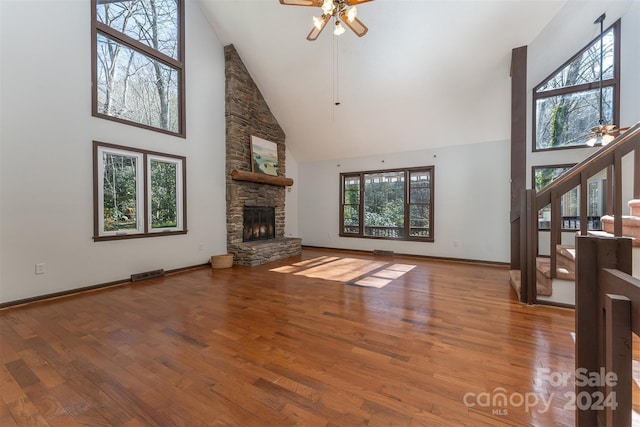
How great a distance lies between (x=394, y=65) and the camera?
4.89m

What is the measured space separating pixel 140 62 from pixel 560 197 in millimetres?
6362

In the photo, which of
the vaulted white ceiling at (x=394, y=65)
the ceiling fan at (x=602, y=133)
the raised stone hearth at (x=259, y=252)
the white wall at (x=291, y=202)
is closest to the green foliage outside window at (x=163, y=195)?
the raised stone hearth at (x=259, y=252)

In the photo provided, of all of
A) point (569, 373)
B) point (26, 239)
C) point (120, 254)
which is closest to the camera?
point (569, 373)

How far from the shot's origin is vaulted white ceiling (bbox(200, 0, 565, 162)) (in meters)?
4.08

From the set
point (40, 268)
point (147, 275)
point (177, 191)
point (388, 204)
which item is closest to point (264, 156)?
point (177, 191)

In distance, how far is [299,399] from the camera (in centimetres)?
158

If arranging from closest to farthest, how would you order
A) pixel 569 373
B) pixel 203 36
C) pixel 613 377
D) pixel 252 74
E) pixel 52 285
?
pixel 613 377 < pixel 569 373 < pixel 52 285 < pixel 203 36 < pixel 252 74

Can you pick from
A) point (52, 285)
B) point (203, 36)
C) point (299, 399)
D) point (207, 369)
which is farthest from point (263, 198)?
point (299, 399)

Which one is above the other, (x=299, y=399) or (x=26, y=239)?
(x=26, y=239)

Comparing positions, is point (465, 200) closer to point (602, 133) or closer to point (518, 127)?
point (518, 127)

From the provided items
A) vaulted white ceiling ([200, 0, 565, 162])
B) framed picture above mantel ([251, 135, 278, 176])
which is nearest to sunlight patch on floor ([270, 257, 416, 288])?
framed picture above mantel ([251, 135, 278, 176])

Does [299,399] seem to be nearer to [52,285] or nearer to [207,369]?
[207,369]

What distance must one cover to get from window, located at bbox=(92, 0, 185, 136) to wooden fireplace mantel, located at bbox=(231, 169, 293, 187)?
4.08ft

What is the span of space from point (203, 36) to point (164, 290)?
4888mm
